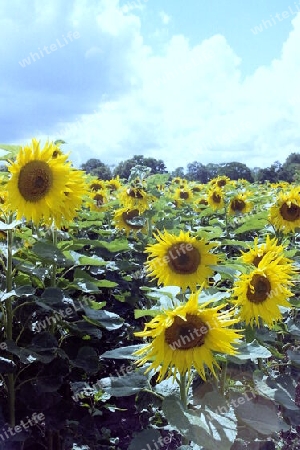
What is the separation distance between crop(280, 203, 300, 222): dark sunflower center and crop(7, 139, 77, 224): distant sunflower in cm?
199

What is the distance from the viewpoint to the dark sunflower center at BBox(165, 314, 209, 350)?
6.27ft

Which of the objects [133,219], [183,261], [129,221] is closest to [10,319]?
[183,261]

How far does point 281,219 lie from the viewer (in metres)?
4.05

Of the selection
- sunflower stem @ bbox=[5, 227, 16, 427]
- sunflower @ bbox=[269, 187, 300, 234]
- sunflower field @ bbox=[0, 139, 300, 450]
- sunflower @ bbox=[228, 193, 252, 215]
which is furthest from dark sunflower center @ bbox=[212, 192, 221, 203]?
sunflower stem @ bbox=[5, 227, 16, 427]

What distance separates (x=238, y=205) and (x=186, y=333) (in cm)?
395

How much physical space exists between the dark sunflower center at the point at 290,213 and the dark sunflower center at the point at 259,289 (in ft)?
5.81

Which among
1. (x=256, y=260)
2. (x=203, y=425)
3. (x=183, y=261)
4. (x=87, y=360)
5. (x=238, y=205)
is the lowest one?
(x=203, y=425)

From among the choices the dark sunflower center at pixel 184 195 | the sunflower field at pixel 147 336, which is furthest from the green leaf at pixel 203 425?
the dark sunflower center at pixel 184 195

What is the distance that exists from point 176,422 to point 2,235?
1705 millimetres

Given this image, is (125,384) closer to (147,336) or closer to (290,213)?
(147,336)

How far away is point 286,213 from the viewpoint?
406cm

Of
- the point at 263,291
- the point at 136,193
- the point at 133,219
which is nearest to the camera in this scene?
the point at 263,291

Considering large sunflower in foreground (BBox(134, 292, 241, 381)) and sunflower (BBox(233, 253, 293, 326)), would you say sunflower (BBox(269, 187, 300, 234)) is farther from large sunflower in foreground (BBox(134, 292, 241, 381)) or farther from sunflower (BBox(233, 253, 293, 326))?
large sunflower in foreground (BBox(134, 292, 241, 381))

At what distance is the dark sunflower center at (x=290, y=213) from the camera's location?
4.04 metres
